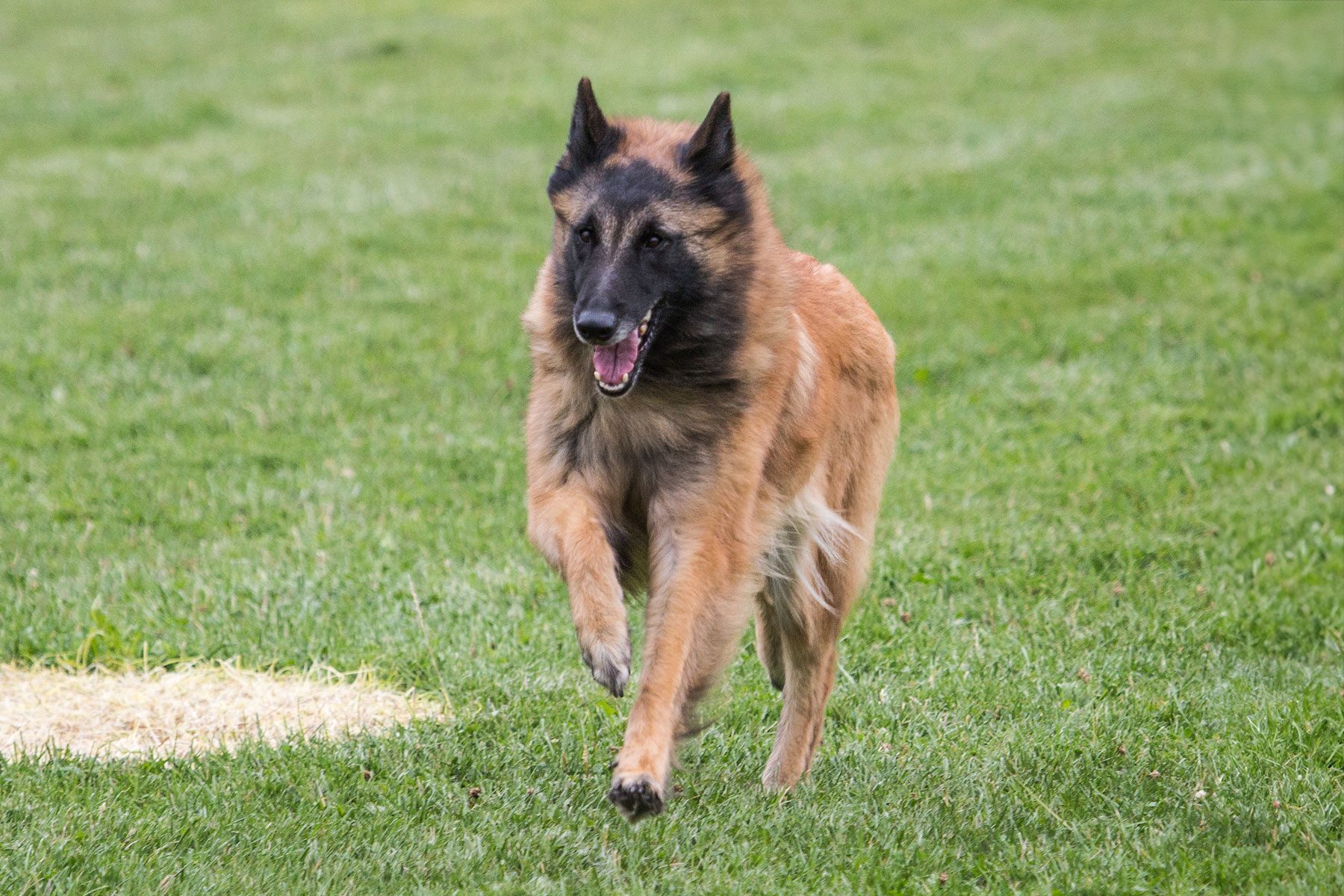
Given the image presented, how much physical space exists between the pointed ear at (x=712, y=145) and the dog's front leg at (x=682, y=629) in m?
1.18

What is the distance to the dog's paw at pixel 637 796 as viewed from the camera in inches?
159

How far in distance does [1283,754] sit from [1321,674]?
1113mm

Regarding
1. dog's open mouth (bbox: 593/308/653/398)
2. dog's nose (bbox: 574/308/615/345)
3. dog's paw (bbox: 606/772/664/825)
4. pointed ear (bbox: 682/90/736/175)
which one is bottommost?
dog's paw (bbox: 606/772/664/825)

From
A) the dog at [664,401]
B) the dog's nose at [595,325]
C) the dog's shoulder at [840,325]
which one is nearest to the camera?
the dog's nose at [595,325]

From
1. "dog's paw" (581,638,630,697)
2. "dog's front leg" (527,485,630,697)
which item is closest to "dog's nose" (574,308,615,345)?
"dog's front leg" (527,485,630,697)

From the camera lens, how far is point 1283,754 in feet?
17.0

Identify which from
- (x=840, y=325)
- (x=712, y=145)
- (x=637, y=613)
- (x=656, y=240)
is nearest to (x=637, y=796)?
(x=656, y=240)

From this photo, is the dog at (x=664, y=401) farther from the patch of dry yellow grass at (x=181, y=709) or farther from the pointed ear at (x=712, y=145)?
the patch of dry yellow grass at (x=181, y=709)

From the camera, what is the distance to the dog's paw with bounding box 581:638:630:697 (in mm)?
4188

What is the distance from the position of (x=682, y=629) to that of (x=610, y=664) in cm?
37

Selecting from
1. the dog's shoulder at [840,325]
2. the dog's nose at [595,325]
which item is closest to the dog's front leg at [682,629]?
the dog's nose at [595,325]

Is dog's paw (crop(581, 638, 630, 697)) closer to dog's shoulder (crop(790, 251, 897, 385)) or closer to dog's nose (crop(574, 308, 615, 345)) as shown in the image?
dog's nose (crop(574, 308, 615, 345))

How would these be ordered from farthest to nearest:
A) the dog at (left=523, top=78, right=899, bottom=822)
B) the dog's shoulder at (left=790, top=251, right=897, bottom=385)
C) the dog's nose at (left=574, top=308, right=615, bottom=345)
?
the dog's shoulder at (left=790, top=251, right=897, bottom=385), the dog at (left=523, top=78, right=899, bottom=822), the dog's nose at (left=574, top=308, right=615, bottom=345)

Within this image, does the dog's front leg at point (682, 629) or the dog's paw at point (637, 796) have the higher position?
the dog's front leg at point (682, 629)
